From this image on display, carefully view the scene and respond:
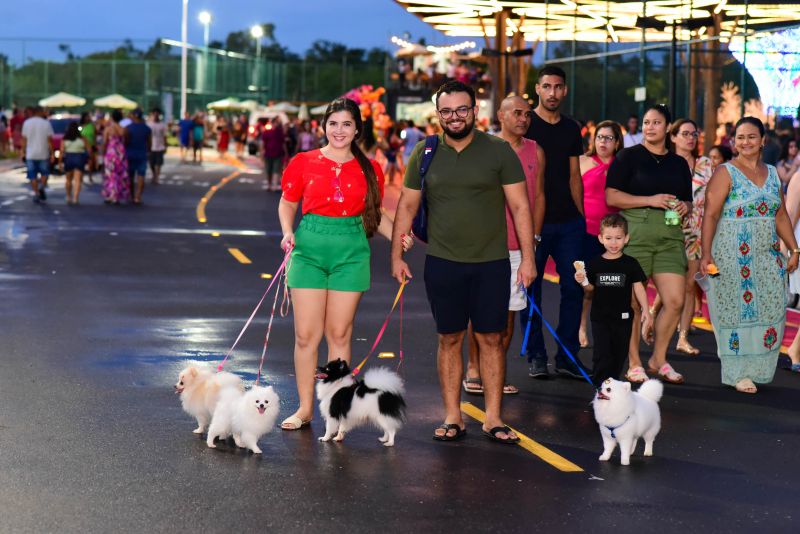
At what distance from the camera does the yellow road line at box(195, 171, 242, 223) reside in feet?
86.7

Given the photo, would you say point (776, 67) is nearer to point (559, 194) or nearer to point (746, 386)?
point (559, 194)

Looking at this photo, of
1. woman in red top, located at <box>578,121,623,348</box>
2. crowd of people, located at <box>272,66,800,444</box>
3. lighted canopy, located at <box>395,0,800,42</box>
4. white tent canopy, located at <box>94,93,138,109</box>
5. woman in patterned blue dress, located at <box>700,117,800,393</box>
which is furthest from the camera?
white tent canopy, located at <box>94,93,138,109</box>

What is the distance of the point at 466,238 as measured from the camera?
7773 millimetres

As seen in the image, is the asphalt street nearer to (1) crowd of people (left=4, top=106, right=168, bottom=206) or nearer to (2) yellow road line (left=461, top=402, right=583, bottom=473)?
(2) yellow road line (left=461, top=402, right=583, bottom=473)

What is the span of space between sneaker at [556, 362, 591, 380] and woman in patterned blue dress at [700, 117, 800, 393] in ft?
3.37

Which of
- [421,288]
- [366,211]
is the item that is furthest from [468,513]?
[421,288]

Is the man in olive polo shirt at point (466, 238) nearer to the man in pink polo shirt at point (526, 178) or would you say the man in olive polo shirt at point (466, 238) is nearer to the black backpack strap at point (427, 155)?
the black backpack strap at point (427, 155)

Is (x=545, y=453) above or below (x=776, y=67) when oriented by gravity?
below

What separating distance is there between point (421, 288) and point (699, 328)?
3810mm

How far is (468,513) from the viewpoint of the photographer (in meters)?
6.30

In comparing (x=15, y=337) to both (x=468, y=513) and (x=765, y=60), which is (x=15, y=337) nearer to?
(x=468, y=513)

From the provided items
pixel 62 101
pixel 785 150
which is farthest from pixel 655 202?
pixel 62 101

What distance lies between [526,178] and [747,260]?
1.88 m

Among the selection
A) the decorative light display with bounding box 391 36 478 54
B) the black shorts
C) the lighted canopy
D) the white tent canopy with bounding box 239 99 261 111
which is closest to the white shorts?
the black shorts
